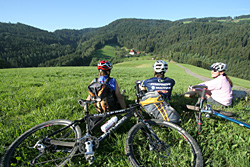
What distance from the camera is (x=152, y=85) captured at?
4.32 meters

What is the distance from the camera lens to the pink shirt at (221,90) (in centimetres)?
493

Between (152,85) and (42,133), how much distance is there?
3.50 meters

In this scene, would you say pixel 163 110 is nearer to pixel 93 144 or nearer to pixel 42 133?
pixel 93 144

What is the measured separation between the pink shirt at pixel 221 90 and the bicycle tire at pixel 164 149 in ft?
10.4

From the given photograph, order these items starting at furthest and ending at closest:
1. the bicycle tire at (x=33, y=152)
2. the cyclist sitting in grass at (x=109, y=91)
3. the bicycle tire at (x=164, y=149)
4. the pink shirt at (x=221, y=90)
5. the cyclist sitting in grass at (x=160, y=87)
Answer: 1. the pink shirt at (x=221, y=90)
2. the cyclist sitting in grass at (x=109, y=91)
3. the cyclist sitting in grass at (x=160, y=87)
4. the bicycle tire at (x=164, y=149)
5. the bicycle tire at (x=33, y=152)

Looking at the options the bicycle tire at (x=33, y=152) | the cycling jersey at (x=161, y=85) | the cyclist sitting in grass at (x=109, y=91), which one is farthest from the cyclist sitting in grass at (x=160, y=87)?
the bicycle tire at (x=33, y=152)

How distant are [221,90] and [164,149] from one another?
12.9ft

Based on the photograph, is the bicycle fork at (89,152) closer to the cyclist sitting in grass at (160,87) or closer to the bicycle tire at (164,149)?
the bicycle tire at (164,149)

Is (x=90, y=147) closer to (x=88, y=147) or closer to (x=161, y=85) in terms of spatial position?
(x=88, y=147)

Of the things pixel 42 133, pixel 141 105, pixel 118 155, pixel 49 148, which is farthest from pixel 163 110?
pixel 42 133

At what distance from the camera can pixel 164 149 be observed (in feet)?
9.23

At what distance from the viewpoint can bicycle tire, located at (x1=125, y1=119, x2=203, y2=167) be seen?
263 centimetres

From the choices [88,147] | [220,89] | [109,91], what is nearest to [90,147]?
[88,147]

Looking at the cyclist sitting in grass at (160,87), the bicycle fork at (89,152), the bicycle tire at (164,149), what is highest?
the cyclist sitting in grass at (160,87)
